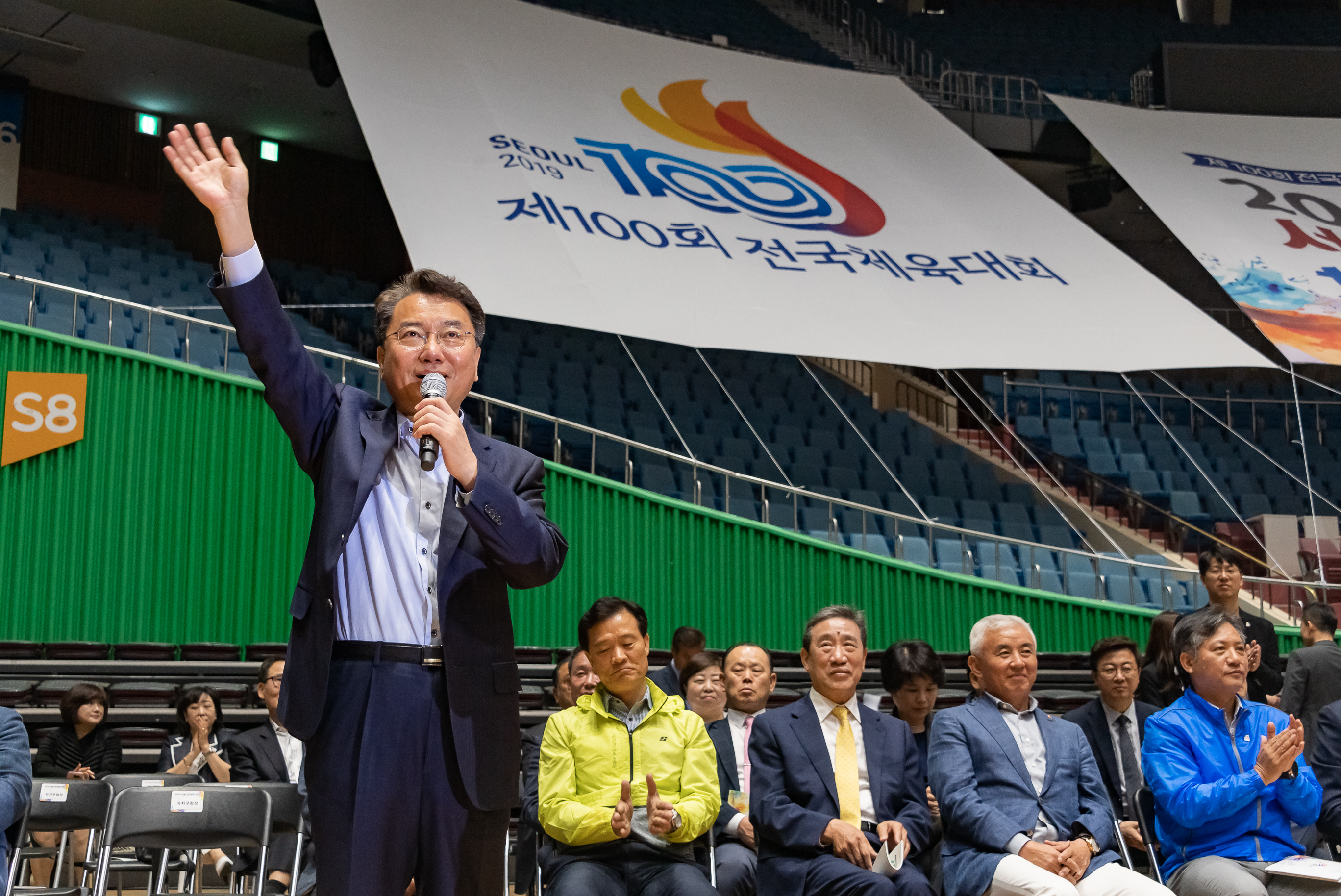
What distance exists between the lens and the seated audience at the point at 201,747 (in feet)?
17.4

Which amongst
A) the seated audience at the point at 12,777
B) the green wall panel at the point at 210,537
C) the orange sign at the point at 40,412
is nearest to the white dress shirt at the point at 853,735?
the seated audience at the point at 12,777

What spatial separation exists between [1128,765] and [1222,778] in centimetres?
82

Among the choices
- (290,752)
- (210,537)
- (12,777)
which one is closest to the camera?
(12,777)

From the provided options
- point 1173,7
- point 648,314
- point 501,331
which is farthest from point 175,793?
point 1173,7

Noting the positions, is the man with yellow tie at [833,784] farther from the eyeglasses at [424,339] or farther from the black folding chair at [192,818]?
the eyeglasses at [424,339]

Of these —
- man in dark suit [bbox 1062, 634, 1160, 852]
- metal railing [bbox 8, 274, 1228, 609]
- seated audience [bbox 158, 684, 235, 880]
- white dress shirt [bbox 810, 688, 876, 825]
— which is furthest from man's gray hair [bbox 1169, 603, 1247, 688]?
metal railing [bbox 8, 274, 1228, 609]

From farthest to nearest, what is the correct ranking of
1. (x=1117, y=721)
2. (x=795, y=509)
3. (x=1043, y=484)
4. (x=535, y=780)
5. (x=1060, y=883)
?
(x=1043, y=484) → (x=795, y=509) → (x=1117, y=721) → (x=535, y=780) → (x=1060, y=883)

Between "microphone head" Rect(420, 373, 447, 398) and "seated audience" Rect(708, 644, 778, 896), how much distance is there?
2.21m

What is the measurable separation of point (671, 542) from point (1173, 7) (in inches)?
522

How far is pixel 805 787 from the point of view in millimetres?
3562

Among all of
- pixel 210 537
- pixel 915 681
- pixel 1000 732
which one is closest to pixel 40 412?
pixel 210 537

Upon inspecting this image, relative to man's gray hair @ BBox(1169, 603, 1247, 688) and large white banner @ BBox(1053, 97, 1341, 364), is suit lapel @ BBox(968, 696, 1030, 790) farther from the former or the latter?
large white banner @ BBox(1053, 97, 1341, 364)

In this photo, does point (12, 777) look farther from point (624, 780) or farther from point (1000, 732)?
point (1000, 732)

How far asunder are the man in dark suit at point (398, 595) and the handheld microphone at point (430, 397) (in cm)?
1
